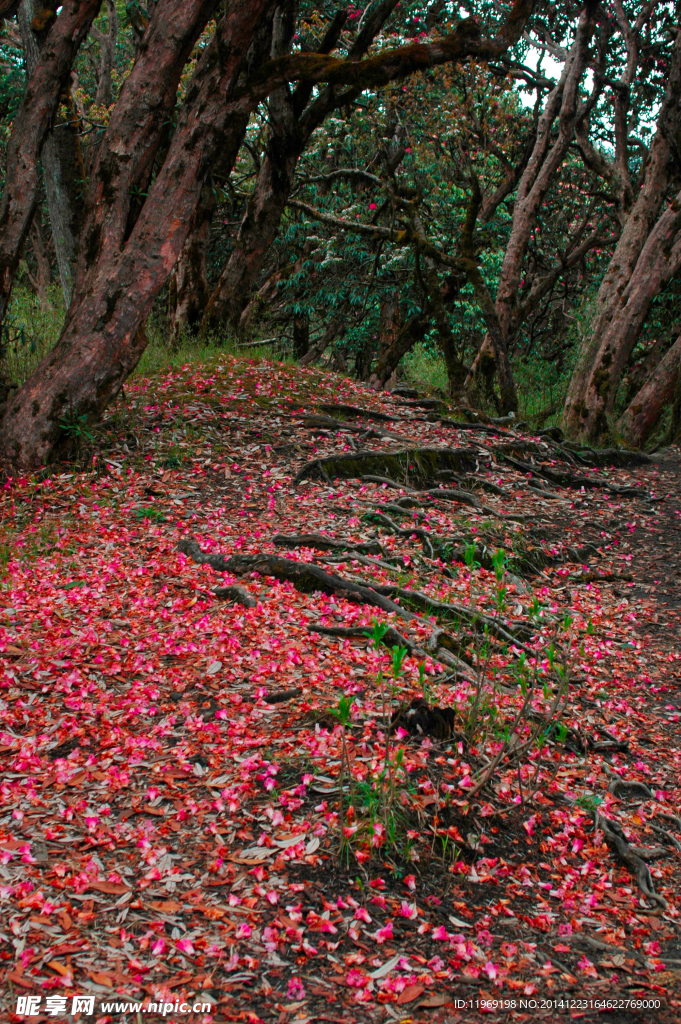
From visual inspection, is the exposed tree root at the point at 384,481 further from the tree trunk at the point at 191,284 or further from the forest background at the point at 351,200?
the tree trunk at the point at 191,284

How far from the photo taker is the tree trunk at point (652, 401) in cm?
1219

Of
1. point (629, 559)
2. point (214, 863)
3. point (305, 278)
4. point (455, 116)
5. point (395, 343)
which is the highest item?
point (455, 116)

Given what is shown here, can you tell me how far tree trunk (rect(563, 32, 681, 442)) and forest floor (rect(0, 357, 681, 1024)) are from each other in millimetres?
5137

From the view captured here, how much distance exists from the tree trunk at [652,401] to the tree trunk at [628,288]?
65 cm

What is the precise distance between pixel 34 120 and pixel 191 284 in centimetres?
473

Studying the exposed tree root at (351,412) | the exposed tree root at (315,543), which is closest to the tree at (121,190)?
the exposed tree root at (315,543)

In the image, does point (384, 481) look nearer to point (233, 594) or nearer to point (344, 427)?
point (344, 427)

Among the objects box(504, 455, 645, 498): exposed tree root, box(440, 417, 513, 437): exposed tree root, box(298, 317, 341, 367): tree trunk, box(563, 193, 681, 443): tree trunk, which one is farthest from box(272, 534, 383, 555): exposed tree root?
box(298, 317, 341, 367): tree trunk

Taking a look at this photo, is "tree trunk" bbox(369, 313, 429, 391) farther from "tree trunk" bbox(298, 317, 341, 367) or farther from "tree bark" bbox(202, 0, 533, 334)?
"tree bark" bbox(202, 0, 533, 334)

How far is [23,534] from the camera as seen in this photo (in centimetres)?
639

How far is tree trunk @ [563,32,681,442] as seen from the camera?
1147 cm

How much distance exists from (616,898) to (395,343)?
12.5 m

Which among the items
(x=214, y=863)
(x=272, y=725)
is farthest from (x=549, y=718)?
(x=214, y=863)

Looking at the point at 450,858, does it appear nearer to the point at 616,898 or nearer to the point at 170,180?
the point at 616,898
